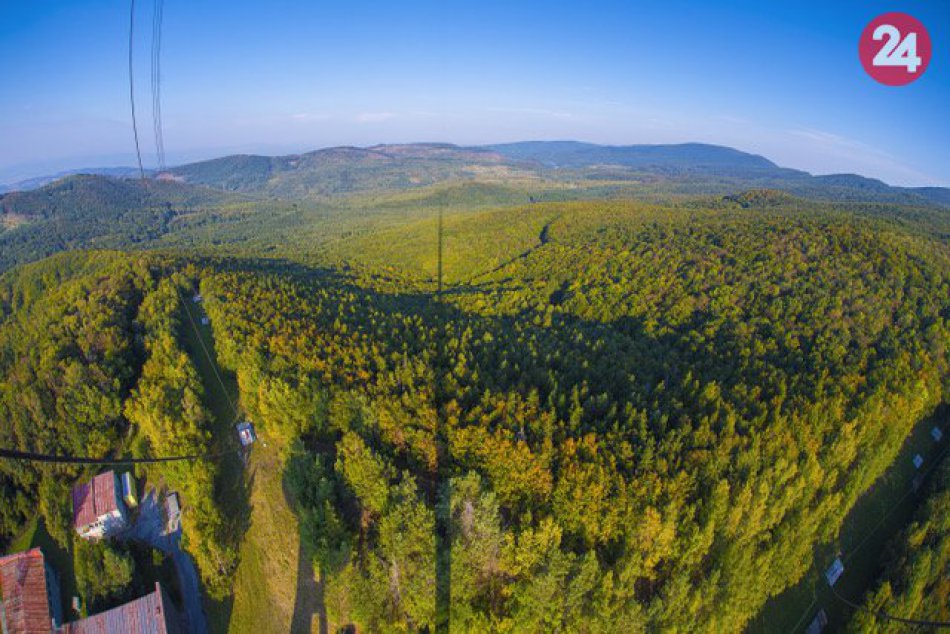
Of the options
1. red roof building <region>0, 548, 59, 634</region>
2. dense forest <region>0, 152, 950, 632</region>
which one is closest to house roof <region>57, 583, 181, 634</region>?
red roof building <region>0, 548, 59, 634</region>

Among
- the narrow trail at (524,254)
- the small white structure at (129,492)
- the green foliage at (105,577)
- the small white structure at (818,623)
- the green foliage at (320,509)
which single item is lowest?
the small white structure at (818,623)

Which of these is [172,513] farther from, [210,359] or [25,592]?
[210,359]

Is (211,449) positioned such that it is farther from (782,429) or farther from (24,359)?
(782,429)

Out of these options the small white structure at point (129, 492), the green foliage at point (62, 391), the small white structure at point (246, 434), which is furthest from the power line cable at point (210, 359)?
the small white structure at point (129, 492)

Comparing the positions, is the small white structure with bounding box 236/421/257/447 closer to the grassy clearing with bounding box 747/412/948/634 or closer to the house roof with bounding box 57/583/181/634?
the house roof with bounding box 57/583/181/634

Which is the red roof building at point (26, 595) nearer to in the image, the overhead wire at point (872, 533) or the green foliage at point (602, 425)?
the green foliage at point (602, 425)
